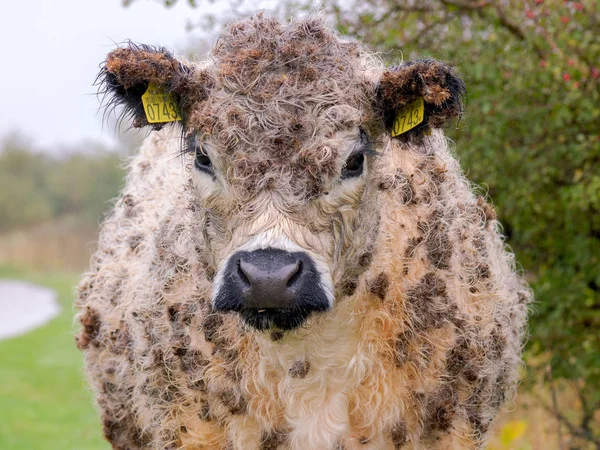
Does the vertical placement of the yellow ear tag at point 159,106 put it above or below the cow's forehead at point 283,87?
above

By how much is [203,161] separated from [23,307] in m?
25.0

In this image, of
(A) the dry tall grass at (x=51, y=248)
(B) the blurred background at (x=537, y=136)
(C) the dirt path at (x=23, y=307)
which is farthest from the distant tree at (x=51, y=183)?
(B) the blurred background at (x=537, y=136)

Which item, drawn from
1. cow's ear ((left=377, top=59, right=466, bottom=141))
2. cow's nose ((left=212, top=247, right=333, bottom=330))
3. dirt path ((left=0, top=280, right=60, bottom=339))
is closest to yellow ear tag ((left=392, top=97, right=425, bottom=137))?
cow's ear ((left=377, top=59, right=466, bottom=141))

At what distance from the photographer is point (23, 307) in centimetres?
2725

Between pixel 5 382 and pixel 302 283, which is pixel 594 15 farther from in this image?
pixel 5 382

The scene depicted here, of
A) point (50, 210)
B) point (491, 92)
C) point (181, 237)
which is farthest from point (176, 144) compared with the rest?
point (50, 210)

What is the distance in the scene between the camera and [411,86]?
3.87 meters

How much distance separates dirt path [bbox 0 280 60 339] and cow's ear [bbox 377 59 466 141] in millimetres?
18196

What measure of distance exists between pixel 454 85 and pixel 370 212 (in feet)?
2.43

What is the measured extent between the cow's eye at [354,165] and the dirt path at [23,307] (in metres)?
18.2

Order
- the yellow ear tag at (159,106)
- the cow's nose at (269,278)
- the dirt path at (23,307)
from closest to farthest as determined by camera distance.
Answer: the cow's nose at (269,278)
the yellow ear tag at (159,106)
the dirt path at (23,307)

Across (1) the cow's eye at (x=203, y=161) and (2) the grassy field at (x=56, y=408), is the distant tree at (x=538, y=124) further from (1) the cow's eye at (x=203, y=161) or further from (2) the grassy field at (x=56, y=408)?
(1) the cow's eye at (x=203, y=161)

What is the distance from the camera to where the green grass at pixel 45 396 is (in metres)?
11.4

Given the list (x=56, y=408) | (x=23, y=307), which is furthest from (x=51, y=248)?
(x=56, y=408)
